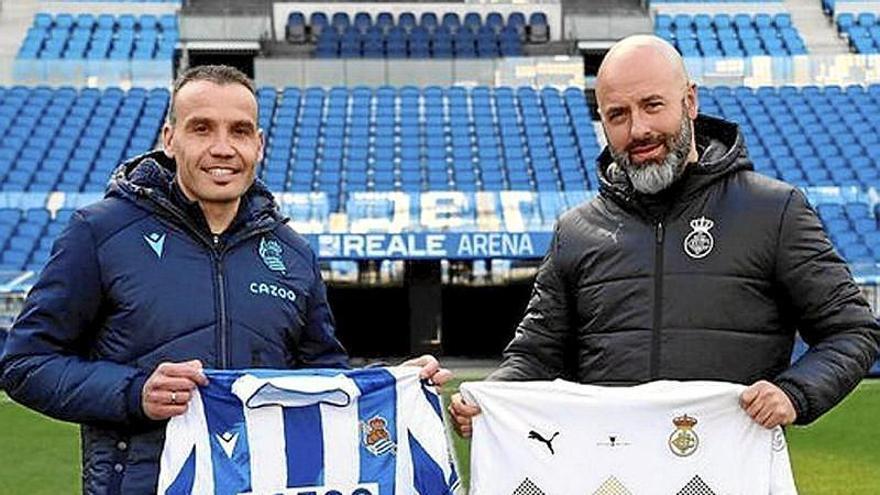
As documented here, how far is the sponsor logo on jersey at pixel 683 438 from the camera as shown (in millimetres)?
3156

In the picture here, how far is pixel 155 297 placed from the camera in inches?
113

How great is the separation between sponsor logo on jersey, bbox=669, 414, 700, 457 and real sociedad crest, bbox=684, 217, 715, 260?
0.41 meters

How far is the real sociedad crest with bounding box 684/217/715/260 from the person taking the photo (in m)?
3.05

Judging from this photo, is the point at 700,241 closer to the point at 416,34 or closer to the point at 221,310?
the point at 221,310

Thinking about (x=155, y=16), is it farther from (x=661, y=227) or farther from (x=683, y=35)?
(x=661, y=227)

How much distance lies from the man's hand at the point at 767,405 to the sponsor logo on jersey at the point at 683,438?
0.20 meters

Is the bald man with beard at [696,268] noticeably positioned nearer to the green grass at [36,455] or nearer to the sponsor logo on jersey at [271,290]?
the sponsor logo on jersey at [271,290]

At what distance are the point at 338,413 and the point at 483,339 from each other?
1424 centimetres

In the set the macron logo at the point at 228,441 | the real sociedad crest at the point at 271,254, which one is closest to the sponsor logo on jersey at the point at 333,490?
the macron logo at the point at 228,441

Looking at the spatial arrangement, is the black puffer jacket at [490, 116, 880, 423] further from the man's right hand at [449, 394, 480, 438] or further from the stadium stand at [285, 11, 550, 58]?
the stadium stand at [285, 11, 550, 58]

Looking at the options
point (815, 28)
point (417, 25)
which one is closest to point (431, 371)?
point (417, 25)

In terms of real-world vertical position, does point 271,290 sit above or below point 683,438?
above

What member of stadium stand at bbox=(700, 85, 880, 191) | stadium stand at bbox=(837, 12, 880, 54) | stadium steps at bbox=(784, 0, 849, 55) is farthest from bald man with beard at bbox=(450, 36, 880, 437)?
stadium steps at bbox=(784, 0, 849, 55)

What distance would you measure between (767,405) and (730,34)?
75.1 feet
